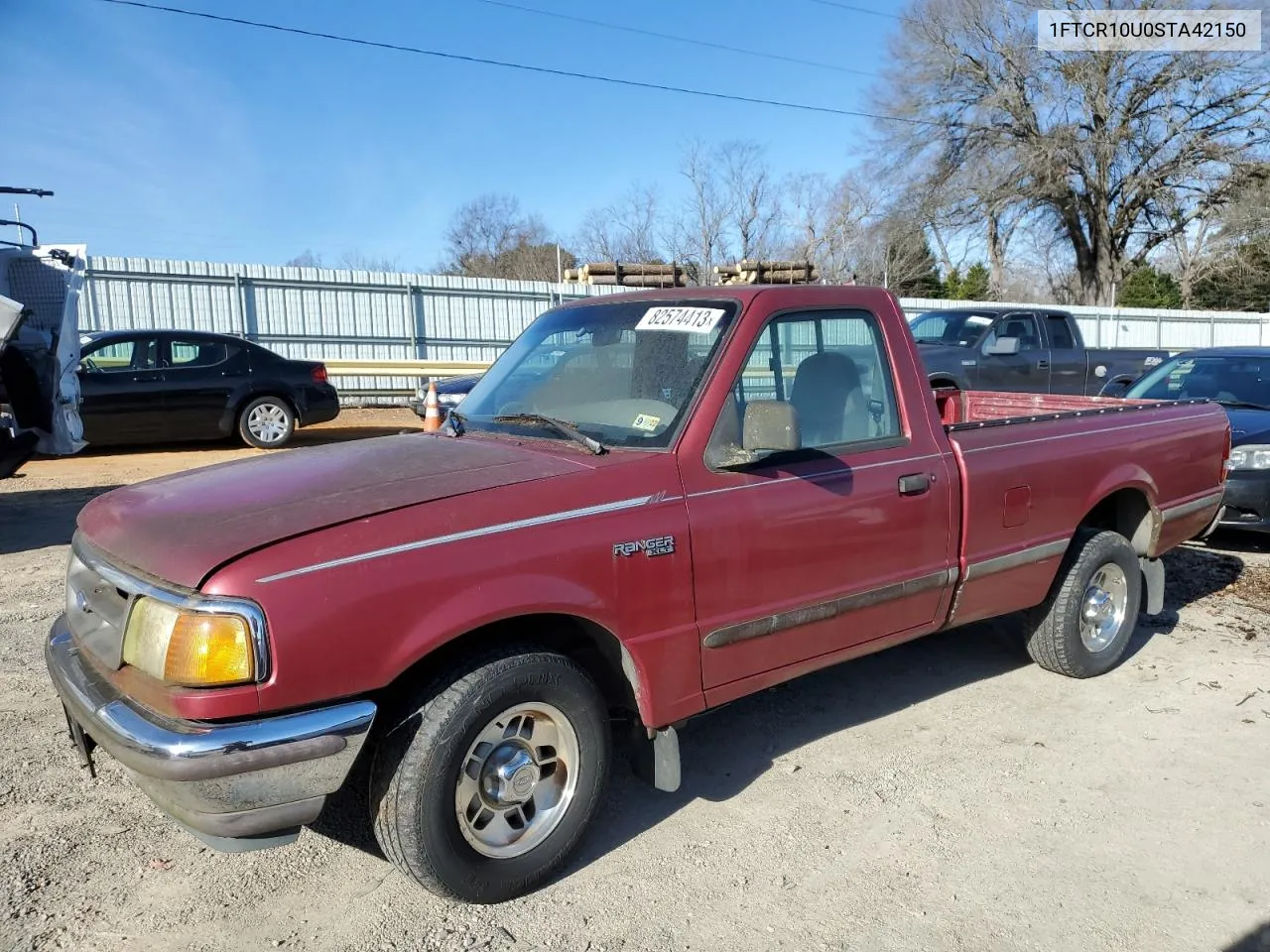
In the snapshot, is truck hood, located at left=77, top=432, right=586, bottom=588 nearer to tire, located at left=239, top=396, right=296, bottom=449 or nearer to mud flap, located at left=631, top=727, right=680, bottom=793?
mud flap, located at left=631, top=727, right=680, bottom=793

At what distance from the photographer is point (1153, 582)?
494cm

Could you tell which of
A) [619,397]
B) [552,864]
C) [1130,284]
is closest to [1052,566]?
[619,397]

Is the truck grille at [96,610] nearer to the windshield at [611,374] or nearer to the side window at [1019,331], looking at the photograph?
the windshield at [611,374]

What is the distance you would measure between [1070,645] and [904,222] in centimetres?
3757

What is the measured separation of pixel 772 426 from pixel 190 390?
35.8 ft

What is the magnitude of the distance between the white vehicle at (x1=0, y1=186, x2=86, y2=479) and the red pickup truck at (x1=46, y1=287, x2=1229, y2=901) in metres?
5.20

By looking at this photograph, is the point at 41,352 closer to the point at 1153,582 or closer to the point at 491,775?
the point at 491,775

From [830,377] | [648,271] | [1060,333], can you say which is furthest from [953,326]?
[648,271]

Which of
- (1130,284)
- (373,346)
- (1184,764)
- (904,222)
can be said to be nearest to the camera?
(1184,764)

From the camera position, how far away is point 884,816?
3291 millimetres

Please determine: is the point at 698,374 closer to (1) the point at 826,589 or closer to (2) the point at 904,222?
(1) the point at 826,589

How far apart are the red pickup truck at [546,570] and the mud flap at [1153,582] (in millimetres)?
998

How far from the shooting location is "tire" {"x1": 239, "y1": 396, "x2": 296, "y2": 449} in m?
12.4

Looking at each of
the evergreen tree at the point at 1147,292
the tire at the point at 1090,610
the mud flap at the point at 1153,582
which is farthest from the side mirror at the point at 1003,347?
the evergreen tree at the point at 1147,292
